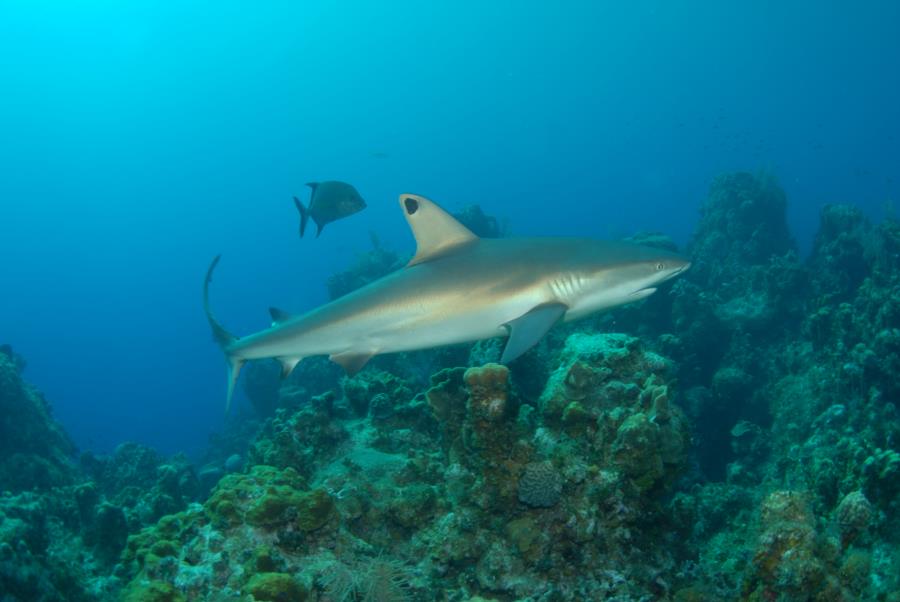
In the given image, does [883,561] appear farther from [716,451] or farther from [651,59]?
[651,59]

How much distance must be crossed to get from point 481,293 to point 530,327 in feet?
2.29

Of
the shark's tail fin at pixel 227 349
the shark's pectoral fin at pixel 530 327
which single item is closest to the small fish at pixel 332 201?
the shark's tail fin at pixel 227 349

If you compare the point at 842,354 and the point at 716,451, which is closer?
the point at 842,354

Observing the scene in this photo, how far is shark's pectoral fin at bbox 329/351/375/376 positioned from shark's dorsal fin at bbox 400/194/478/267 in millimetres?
1371

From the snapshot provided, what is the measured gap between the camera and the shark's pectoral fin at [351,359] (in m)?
6.09

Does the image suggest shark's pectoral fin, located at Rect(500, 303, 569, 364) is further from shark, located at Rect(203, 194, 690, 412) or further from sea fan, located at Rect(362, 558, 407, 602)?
sea fan, located at Rect(362, 558, 407, 602)

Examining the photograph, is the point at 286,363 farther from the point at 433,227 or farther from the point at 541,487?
the point at 541,487

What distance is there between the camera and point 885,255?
15.4m

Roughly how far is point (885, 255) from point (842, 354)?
25.1ft

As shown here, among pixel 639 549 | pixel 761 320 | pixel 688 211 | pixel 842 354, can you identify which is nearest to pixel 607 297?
pixel 639 549

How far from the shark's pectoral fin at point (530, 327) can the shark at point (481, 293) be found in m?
0.02

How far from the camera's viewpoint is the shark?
568cm

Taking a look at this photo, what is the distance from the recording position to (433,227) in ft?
20.7

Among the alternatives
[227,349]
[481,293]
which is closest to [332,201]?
[227,349]
